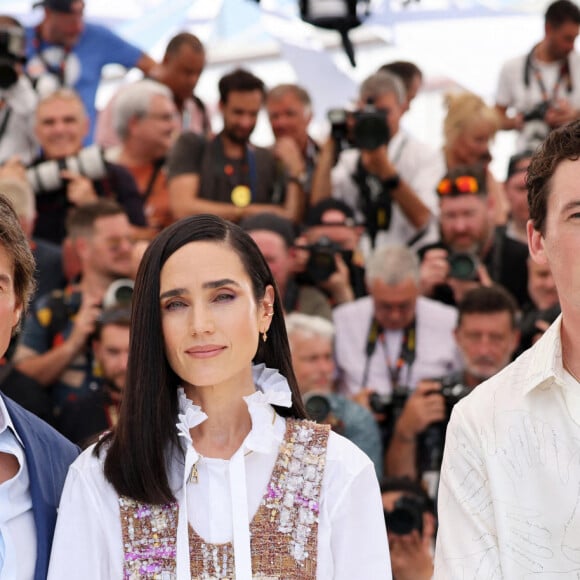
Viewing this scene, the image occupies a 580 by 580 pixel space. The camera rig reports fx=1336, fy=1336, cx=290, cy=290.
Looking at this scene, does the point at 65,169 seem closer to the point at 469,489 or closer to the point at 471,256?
the point at 471,256

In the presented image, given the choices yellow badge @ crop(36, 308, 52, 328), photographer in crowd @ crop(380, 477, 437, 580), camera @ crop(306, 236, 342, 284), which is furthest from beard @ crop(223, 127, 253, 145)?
photographer in crowd @ crop(380, 477, 437, 580)

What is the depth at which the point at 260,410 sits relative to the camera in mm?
2896

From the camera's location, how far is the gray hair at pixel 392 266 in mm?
6094

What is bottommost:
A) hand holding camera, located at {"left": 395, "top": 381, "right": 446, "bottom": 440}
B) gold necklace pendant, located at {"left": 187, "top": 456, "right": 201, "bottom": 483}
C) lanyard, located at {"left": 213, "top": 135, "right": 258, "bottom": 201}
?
hand holding camera, located at {"left": 395, "top": 381, "right": 446, "bottom": 440}

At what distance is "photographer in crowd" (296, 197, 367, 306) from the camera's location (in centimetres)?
632

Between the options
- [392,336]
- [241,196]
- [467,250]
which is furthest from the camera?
[241,196]

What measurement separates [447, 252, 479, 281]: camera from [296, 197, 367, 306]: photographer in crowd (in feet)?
1.57

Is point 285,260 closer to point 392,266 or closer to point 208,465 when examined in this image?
point 392,266

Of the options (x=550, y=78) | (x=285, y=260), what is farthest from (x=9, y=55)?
(x=550, y=78)

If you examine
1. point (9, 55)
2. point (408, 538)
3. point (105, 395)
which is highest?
point (9, 55)

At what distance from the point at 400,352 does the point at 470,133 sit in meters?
1.81

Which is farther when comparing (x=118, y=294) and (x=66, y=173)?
(x=66, y=173)

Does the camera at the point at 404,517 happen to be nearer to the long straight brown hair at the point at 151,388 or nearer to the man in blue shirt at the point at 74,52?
the long straight brown hair at the point at 151,388

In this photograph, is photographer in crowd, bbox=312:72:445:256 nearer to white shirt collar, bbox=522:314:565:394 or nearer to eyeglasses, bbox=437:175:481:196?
eyeglasses, bbox=437:175:481:196
